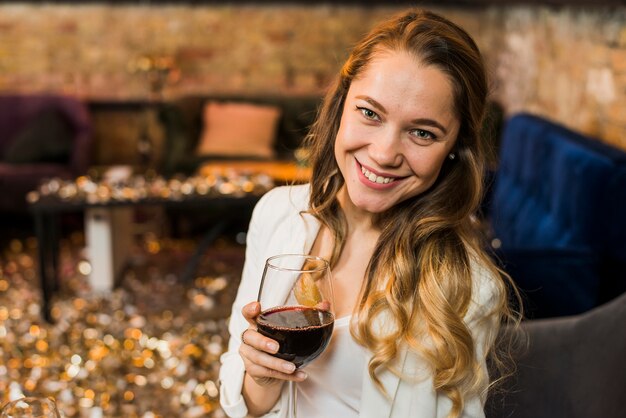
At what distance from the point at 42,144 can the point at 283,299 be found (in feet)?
16.4

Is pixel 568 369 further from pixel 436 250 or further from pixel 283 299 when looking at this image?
pixel 283 299

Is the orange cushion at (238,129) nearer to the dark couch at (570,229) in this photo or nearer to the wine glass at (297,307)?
the dark couch at (570,229)

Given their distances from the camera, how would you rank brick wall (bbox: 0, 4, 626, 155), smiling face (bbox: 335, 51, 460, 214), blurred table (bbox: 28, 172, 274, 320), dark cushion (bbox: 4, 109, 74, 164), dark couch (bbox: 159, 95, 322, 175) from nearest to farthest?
smiling face (bbox: 335, 51, 460, 214) < blurred table (bbox: 28, 172, 274, 320) < dark cushion (bbox: 4, 109, 74, 164) < dark couch (bbox: 159, 95, 322, 175) < brick wall (bbox: 0, 4, 626, 155)

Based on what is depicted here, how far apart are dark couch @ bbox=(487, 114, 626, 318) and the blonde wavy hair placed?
845mm

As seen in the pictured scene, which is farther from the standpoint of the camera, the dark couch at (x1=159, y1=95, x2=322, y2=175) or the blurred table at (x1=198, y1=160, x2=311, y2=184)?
the dark couch at (x1=159, y1=95, x2=322, y2=175)

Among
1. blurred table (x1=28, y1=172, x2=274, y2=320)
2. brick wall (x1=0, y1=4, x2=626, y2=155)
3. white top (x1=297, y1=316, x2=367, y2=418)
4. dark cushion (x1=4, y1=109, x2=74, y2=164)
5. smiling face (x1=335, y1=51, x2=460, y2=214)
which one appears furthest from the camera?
brick wall (x1=0, y1=4, x2=626, y2=155)

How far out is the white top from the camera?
58.2 inches

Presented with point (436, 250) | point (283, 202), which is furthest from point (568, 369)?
point (283, 202)

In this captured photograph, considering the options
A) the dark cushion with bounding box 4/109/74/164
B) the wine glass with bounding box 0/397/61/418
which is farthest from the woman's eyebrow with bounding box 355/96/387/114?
the dark cushion with bounding box 4/109/74/164

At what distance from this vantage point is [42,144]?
5742 millimetres

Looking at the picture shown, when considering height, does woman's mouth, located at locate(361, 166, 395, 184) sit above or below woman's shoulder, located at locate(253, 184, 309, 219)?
above

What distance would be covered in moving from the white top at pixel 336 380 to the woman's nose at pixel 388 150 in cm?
33

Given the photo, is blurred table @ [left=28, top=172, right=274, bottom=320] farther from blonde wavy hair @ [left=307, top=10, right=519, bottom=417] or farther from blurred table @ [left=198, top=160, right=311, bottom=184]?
blonde wavy hair @ [left=307, top=10, right=519, bottom=417]

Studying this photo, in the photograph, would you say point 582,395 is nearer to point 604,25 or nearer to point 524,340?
point 524,340
